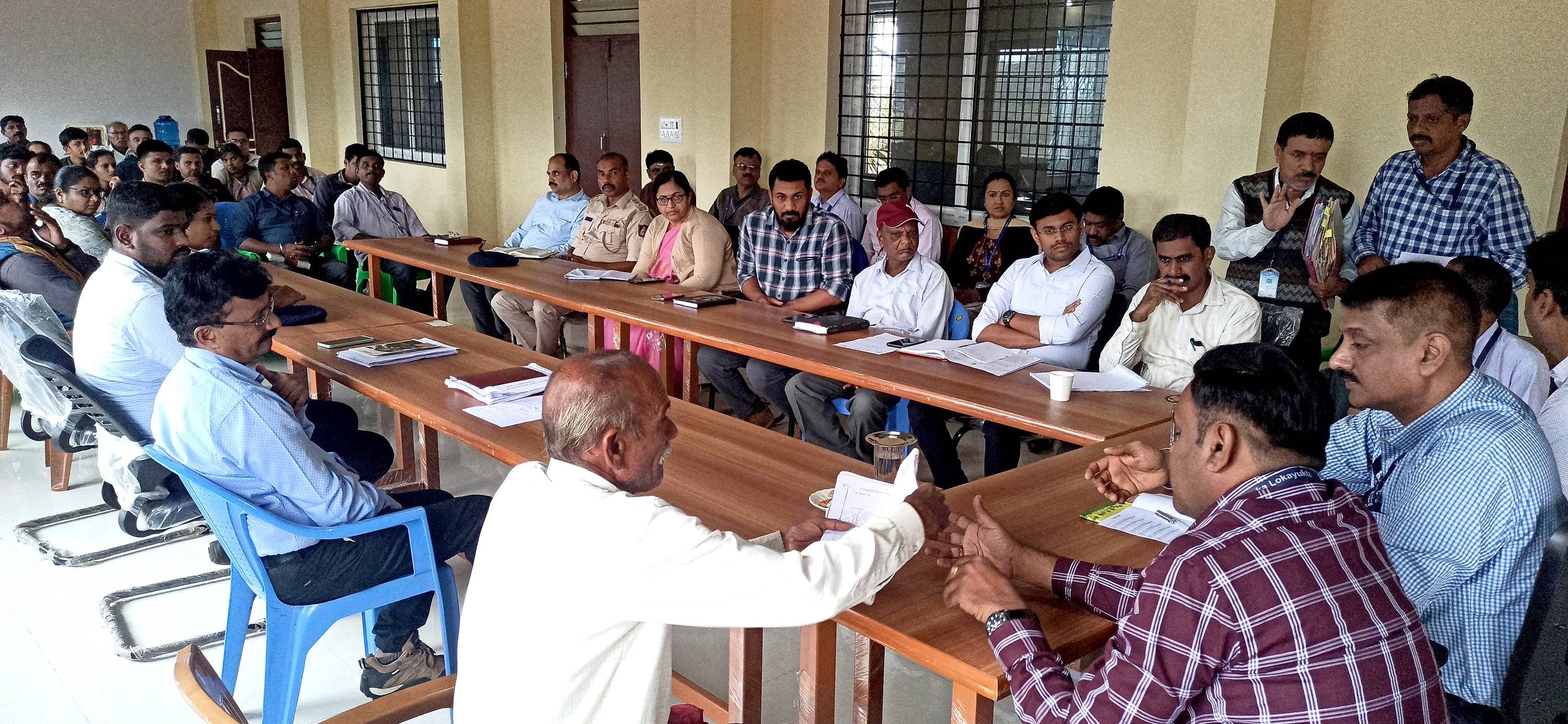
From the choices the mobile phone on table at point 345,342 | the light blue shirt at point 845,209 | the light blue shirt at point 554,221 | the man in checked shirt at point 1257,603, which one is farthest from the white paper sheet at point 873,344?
the light blue shirt at point 554,221

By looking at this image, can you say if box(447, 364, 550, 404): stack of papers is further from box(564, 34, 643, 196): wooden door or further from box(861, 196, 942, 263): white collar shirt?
box(564, 34, 643, 196): wooden door

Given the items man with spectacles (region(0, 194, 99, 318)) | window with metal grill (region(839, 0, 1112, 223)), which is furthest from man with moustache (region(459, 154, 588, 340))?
man with spectacles (region(0, 194, 99, 318))

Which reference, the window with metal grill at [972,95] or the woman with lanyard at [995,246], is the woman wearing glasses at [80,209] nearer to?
the woman with lanyard at [995,246]

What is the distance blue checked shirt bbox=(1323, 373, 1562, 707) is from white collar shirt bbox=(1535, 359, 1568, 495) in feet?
1.38

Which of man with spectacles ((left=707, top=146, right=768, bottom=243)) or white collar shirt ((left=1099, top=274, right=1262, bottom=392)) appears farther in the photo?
man with spectacles ((left=707, top=146, right=768, bottom=243))

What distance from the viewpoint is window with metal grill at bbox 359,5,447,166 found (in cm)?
1071

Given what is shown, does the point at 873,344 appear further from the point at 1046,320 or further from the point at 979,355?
the point at 1046,320

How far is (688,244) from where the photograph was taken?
5199 millimetres

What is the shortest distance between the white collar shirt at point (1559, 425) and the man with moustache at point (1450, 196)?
69.8 inches

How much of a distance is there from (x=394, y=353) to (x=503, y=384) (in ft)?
2.05

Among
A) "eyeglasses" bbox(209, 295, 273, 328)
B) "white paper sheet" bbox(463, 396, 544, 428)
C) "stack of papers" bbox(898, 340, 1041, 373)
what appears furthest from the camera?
"stack of papers" bbox(898, 340, 1041, 373)

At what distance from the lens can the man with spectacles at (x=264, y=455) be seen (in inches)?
86.5

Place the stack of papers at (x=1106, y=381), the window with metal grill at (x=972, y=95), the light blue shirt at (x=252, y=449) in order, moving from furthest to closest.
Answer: the window with metal grill at (x=972, y=95) < the stack of papers at (x=1106, y=381) < the light blue shirt at (x=252, y=449)

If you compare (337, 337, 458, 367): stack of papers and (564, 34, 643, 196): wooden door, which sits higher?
(564, 34, 643, 196): wooden door
